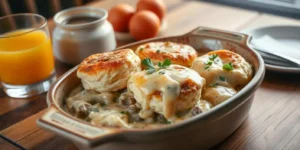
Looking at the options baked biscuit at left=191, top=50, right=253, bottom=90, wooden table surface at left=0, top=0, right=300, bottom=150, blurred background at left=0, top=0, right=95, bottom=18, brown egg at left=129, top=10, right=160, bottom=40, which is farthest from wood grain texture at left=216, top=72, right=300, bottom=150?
blurred background at left=0, top=0, right=95, bottom=18

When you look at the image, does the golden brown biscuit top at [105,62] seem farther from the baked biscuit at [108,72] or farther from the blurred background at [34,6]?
the blurred background at [34,6]

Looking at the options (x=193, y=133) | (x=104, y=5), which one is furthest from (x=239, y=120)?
(x=104, y=5)

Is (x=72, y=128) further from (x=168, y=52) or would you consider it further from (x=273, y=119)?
(x=273, y=119)

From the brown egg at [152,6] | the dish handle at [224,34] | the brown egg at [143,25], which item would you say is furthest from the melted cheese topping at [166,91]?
the brown egg at [152,6]

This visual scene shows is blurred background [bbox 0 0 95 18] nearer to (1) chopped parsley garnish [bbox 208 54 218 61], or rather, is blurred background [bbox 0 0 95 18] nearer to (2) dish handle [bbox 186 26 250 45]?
(2) dish handle [bbox 186 26 250 45]

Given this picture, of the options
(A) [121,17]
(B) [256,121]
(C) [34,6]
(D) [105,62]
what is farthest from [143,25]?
(C) [34,6]

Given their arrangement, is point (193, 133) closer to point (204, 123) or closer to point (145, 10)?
point (204, 123)
